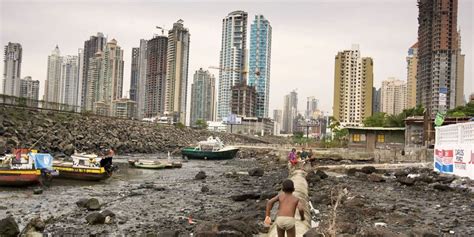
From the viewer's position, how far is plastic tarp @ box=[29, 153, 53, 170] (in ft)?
79.9

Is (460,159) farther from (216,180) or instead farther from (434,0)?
(434,0)

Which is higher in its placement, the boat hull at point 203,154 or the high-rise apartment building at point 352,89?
the high-rise apartment building at point 352,89

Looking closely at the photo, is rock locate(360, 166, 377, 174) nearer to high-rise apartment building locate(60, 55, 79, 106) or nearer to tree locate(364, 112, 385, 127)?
tree locate(364, 112, 385, 127)

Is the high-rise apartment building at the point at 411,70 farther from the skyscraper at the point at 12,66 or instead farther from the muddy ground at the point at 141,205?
the skyscraper at the point at 12,66

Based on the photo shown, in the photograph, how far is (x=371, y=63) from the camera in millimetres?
130875

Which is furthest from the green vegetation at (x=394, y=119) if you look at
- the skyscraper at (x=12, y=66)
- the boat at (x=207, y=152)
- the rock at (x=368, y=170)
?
the skyscraper at (x=12, y=66)

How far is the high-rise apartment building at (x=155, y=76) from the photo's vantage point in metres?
161

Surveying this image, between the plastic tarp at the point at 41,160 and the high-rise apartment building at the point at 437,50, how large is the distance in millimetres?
72218

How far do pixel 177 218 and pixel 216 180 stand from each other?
15.5 m

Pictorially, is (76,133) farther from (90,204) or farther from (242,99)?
(242,99)

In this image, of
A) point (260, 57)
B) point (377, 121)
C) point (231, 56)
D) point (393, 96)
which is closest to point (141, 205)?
point (377, 121)

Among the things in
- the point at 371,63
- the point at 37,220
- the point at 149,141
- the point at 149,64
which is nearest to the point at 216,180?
the point at 37,220

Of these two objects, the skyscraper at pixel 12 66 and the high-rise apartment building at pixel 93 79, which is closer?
the skyscraper at pixel 12 66

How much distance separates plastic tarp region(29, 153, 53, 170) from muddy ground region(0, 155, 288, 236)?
141 cm
